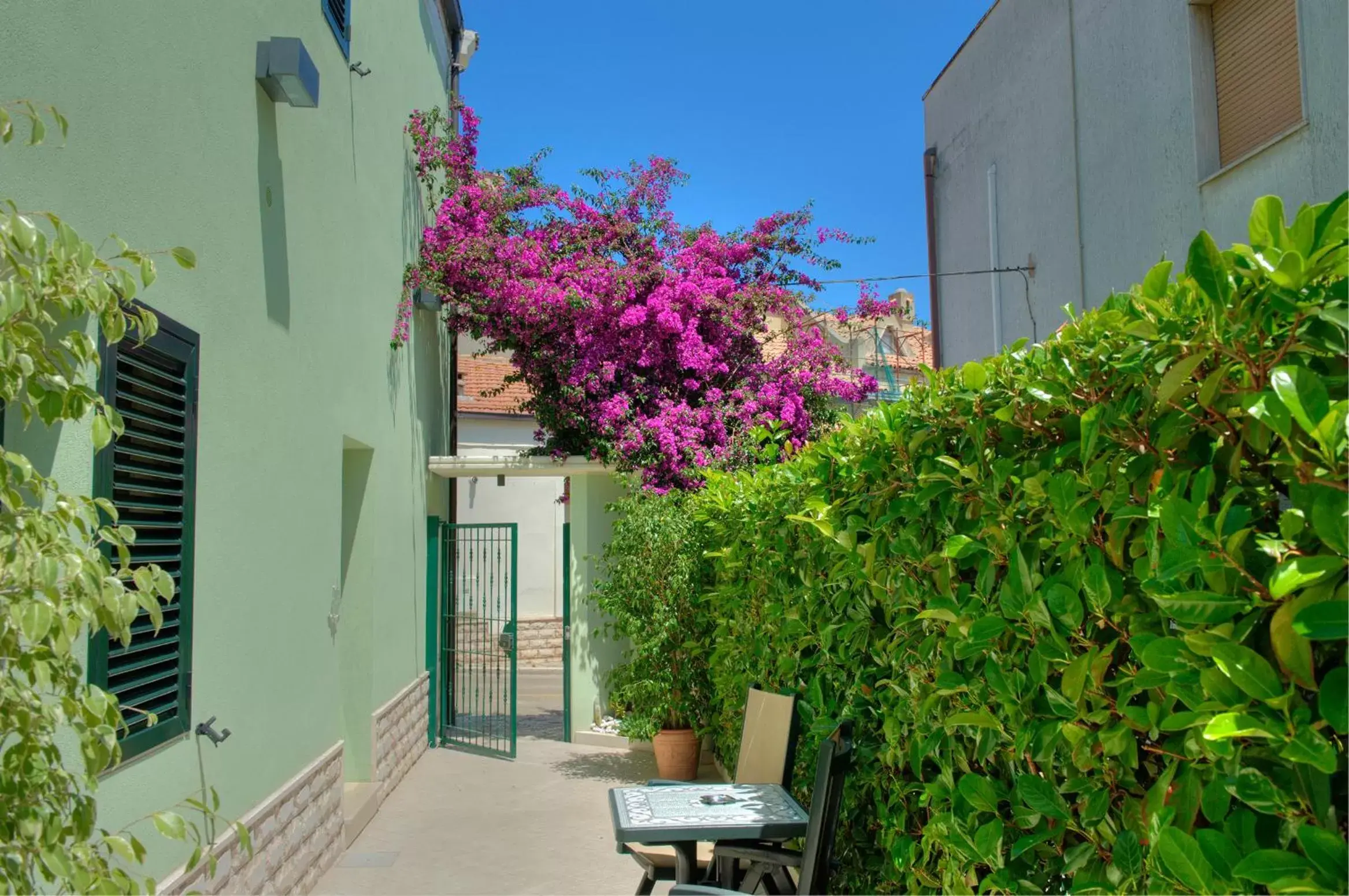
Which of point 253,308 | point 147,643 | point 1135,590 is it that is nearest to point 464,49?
point 253,308

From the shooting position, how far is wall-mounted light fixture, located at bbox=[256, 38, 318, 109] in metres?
5.06

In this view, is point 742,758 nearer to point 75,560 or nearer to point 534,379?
point 75,560

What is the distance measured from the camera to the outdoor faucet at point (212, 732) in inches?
170

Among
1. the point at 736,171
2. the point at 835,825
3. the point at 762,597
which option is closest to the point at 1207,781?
the point at 835,825

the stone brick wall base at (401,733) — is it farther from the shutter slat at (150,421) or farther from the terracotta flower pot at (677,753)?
the shutter slat at (150,421)

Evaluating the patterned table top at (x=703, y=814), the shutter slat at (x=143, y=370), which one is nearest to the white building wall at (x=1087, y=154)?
the patterned table top at (x=703, y=814)

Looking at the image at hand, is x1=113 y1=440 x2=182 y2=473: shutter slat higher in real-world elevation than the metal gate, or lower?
higher

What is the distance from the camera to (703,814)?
393 cm

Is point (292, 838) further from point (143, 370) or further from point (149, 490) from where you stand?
point (143, 370)

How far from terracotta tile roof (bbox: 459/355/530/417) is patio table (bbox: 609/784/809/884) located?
52.5ft

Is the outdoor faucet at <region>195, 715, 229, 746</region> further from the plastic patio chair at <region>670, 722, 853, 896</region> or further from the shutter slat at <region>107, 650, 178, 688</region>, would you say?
the plastic patio chair at <region>670, 722, 853, 896</region>

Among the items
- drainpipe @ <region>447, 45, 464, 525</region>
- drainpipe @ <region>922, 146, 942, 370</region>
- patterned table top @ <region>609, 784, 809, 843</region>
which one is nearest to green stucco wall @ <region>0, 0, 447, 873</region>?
patterned table top @ <region>609, 784, 809, 843</region>

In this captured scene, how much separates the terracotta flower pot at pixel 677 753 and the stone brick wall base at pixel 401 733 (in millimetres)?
2246

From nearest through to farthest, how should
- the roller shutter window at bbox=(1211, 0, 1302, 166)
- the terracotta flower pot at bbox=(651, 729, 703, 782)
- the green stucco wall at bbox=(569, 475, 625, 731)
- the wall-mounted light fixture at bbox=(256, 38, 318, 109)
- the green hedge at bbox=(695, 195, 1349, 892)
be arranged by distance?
the green hedge at bbox=(695, 195, 1349, 892) → the wall-mounted light fixture at bbox=(256, 38, 318, 109) → the roller shutter window at bbox=(1211, 0, 1302, 166) → the terracotta flower pot at bbox=(651, 729, 703, 782) → the green stucco wall at bbox=(569, 475, 625, 731)
